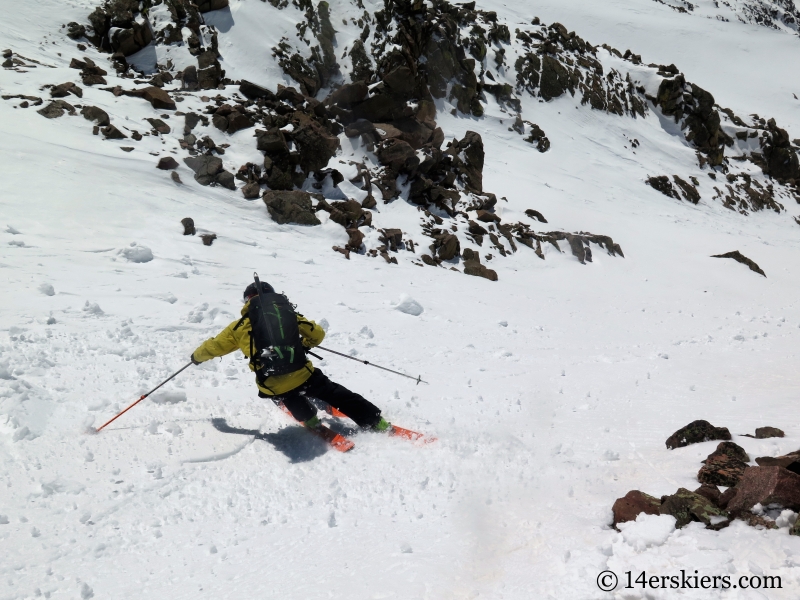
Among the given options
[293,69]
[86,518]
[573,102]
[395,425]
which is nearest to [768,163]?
[573,102]

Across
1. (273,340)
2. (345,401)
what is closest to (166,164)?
(273,340)

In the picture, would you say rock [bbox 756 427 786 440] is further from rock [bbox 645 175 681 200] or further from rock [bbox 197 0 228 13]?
rock [bbox 645 175 681 200]

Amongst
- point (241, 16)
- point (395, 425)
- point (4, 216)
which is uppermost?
point (241, 16)

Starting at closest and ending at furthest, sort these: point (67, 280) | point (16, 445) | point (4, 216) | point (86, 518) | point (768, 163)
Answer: point (86, 518), point (16, 445), point (67, 280), point (4, 216), point (768, 163)

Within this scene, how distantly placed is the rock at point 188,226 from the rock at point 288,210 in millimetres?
3046

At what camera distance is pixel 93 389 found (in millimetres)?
5594

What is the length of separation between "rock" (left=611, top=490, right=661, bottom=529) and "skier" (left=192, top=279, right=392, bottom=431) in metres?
2.50

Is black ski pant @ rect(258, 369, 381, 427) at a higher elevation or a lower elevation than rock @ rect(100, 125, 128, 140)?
higher

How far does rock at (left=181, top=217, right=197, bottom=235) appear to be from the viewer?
12551 mm

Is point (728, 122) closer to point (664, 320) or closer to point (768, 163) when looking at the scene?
point (768, 163)

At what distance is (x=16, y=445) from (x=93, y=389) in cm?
123

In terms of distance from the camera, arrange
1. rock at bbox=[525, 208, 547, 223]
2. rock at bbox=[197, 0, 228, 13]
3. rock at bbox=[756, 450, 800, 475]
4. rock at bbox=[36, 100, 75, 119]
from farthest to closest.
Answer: rock at bbox=[197, 0, 228, 13]
rock at bbox=[525, 208, 547, 223]
rock at bbox=[36, 100, 75, 119]
rock at bbox=[756, 450, 800, 475]

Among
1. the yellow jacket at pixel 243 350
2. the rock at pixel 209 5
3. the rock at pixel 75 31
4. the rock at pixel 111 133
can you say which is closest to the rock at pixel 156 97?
the rock at pixel 111 133

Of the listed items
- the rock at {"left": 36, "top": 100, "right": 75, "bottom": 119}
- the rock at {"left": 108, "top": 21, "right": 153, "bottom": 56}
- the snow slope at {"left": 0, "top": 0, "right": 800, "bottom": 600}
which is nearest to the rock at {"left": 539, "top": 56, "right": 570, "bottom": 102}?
the snow slope at {"left": 0, "top": 0, "right": 800, "bottom": 600}
